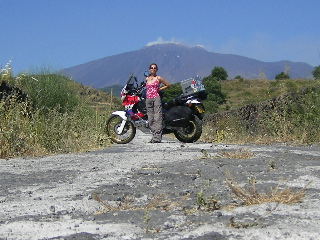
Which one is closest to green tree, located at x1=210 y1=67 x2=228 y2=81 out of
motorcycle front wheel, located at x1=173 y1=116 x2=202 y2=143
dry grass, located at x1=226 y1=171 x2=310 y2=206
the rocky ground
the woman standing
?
motorcycle front wheel, located at x1=173 y1=116 x2=202 y2=143

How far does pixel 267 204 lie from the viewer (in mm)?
3662

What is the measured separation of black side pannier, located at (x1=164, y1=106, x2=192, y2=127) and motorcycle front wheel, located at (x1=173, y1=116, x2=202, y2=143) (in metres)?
0.16

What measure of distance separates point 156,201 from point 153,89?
27.0 ft

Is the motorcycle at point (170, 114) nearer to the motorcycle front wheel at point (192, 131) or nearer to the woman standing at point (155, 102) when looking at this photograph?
the motorcycle front wheel at point (192, 131)

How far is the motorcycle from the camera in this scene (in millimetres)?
12391

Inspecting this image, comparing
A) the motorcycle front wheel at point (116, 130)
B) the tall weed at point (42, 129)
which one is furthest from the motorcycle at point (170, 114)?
the tall weed at point (42, 129)

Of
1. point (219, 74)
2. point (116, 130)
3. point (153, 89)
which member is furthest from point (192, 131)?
point (219, 74)

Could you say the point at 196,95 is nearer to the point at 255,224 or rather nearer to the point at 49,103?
the point at 49,103

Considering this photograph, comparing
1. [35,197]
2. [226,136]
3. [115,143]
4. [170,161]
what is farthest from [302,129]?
[35,197]

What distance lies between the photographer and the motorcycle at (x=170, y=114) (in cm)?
1239

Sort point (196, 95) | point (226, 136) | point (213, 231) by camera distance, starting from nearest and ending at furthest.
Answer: point (213, 231)
point (196, 95)
point (226, 136)

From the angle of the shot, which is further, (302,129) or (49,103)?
(49,103)

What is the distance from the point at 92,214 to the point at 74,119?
8061 millimetres

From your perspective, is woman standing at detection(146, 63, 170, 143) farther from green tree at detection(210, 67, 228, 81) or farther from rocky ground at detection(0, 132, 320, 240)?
green tree at detection(210, 67, 228, 81)
